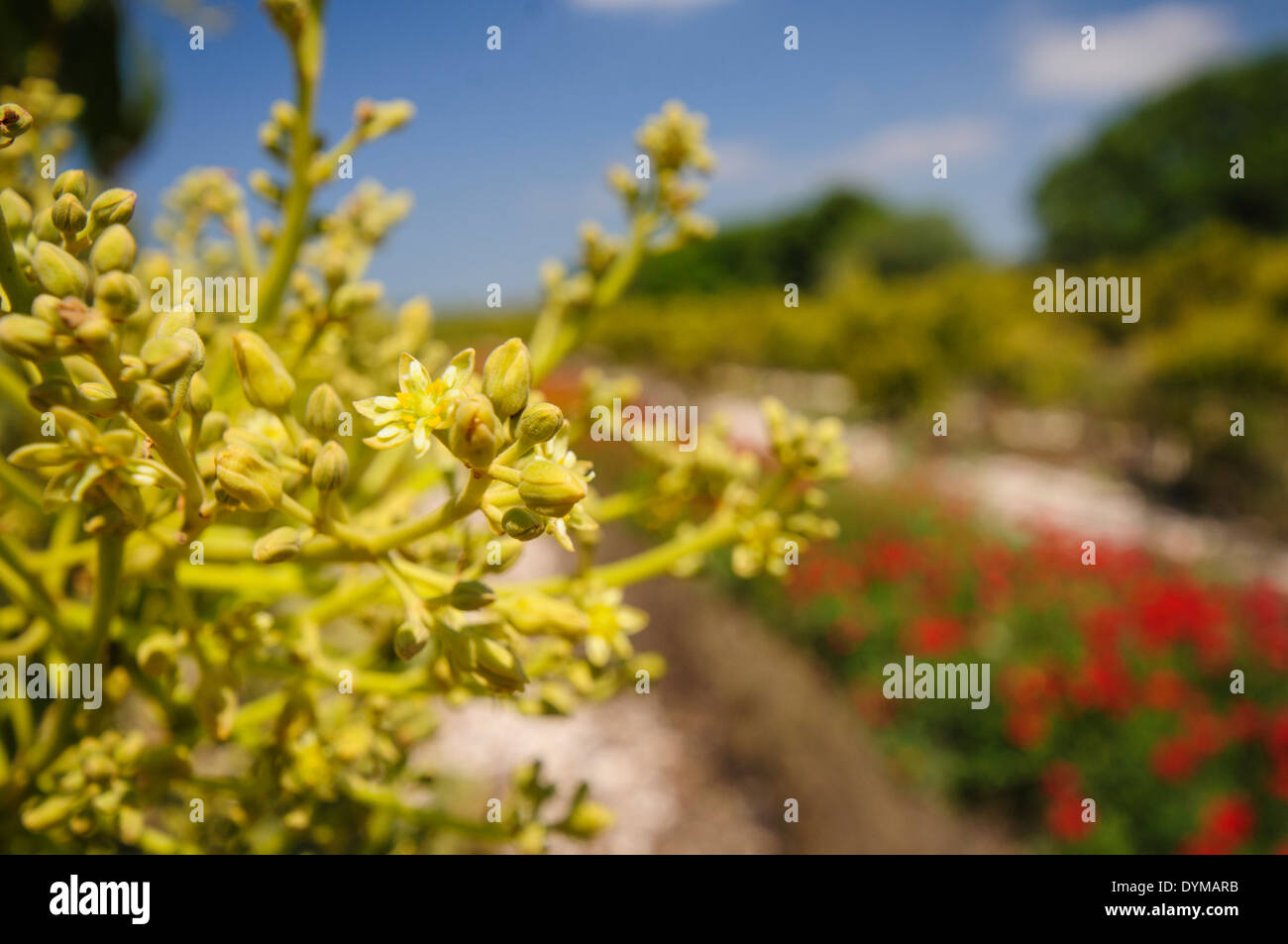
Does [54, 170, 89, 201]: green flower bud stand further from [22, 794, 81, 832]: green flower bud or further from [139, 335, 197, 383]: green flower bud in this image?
[22, 794, 81, 832]: green flower bud

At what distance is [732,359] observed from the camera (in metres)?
25.4

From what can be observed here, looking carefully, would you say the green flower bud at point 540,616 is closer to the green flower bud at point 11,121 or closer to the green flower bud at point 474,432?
the green flower bud at point 474,432

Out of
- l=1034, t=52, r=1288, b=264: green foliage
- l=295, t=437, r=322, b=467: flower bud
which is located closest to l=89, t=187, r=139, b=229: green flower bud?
l=295, t=437, r=322, b=467: flower bud

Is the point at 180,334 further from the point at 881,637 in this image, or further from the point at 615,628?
the point at 881,637

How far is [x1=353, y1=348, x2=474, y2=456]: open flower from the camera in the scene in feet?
2.05

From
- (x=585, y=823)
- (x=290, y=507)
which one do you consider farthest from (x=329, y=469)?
(x=585, y=823)

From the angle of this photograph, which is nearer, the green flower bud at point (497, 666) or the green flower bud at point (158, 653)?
the green flower bud at point (497, 666)

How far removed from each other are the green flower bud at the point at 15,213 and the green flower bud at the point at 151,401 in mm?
256

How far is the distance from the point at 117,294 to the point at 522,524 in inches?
12.8

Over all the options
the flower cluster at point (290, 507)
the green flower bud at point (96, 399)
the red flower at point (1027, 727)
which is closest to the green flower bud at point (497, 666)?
the flower cluster at point (290, 507)

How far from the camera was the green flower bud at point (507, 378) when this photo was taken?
0.58m

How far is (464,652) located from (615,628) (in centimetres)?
27

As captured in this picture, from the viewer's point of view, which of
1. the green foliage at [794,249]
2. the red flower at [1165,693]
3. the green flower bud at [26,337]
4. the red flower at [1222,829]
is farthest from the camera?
the green foliage at [794,249]
